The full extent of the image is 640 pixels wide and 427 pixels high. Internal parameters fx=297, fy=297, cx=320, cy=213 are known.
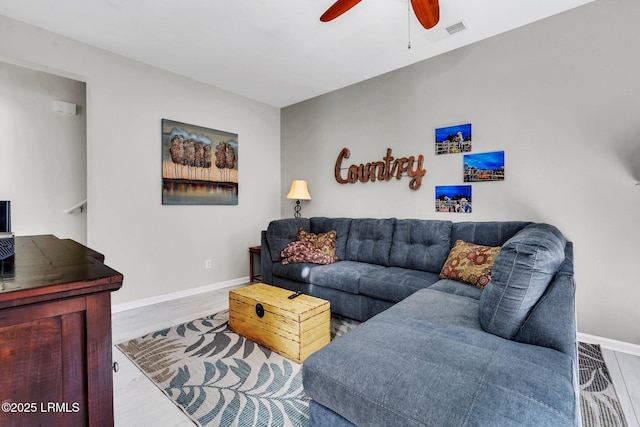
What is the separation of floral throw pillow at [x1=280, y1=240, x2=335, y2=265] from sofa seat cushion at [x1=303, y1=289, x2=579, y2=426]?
5.55 feet

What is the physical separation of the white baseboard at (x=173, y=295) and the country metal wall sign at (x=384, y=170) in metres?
1.96

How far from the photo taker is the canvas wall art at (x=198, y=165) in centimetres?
336

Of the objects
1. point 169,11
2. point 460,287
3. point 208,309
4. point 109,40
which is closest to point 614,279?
point 460,287

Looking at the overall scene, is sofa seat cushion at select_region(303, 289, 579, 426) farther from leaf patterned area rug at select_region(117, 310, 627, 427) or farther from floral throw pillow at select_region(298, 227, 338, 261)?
floral throw pillow at select_region(298, 227, 338, 261)

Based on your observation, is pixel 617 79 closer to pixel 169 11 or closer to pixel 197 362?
pixel 169 11

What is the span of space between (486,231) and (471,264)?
1.44 feet

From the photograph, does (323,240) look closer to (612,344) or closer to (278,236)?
(278,236)

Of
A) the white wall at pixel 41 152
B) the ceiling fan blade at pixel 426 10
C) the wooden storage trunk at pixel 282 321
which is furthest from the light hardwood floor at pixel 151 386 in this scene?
the ceiling fan blade at pixel 426 10


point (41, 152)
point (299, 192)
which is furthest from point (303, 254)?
point (41, 152)

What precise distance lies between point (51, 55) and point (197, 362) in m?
2.91

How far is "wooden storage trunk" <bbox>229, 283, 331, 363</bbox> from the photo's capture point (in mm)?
2029

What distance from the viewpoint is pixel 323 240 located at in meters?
3.41

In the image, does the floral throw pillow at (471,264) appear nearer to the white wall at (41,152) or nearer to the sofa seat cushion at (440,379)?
the sofa seat cushion at (440,379)

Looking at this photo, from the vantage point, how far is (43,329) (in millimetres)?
717
